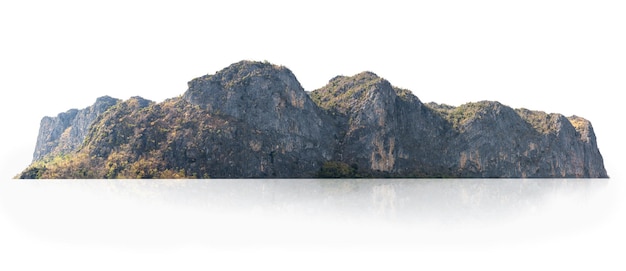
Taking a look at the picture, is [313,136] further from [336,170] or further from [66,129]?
[66,129]

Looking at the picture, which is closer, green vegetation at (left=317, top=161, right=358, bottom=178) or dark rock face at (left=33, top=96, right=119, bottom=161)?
green vegetation at (left=317, top=161, right=358, bottom=178)

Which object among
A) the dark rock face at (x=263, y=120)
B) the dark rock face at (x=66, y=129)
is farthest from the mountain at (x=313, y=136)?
the dark rock face at (x=66, y=129)

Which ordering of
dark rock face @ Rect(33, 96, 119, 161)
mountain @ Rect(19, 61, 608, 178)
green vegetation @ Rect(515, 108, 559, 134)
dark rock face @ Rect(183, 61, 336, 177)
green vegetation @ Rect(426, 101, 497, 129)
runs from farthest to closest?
dark rock face @ Rect(33, 96, 119, 161) < green vegetation @ Rect(515, 108, 559, 134) < green vegetation @ Rect(426, 101, 497, 129) < dark rock face @ Rect(183, 61, 336, 177) < mountain @ Rect(19, 61, 608, 178)

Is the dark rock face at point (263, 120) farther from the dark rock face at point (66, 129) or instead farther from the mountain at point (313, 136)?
the dark rock face at point (66, 129)

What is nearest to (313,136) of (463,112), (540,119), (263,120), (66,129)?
(263,120)

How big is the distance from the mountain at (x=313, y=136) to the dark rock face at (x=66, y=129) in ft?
89.2

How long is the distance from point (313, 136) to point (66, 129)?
85.7 m

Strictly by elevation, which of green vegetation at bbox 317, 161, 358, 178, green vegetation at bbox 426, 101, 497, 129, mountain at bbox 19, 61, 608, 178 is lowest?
green vegetation at bbox 317, 161, 358, 178

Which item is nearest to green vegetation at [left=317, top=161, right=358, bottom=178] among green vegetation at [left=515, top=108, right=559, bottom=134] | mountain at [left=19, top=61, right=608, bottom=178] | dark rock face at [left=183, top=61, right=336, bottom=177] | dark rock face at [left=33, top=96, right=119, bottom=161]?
mountain at [left=19, top=61, right=608, bottom=178]

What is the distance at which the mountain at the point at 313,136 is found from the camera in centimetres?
8762

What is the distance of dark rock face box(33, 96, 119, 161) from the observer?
13312cm

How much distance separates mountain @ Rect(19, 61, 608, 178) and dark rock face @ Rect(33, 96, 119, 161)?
27185mm

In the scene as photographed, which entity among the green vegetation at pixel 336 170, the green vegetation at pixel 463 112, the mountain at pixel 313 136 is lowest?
the green vegetation at pixel 336 170

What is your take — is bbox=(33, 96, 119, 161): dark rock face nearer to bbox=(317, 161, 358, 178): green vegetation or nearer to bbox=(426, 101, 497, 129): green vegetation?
bbox=(317, 161, 358, 178): green vegetation
